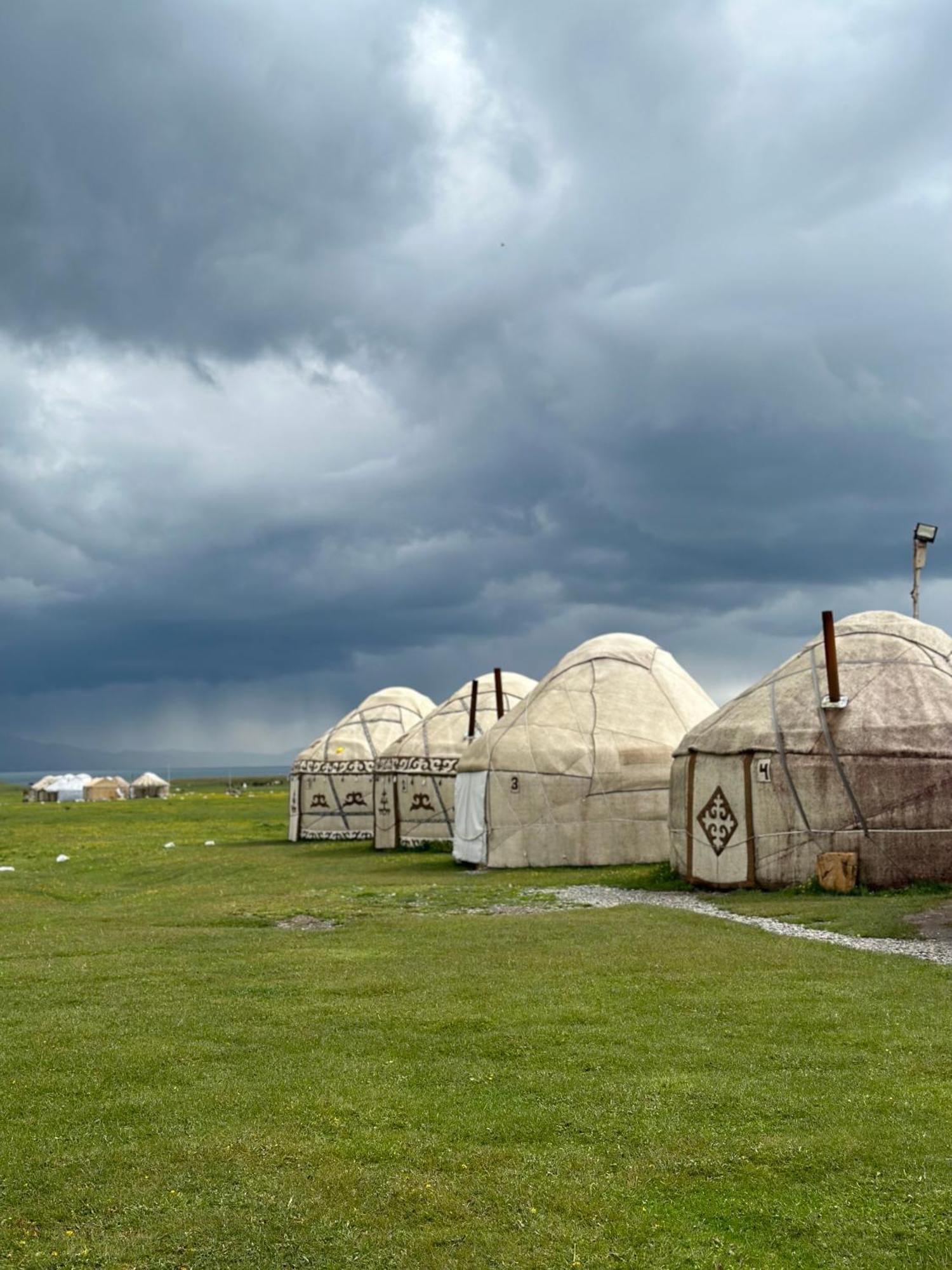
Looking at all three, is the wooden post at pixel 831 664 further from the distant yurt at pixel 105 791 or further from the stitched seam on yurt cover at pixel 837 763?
the distant yurt at pixel 105 791

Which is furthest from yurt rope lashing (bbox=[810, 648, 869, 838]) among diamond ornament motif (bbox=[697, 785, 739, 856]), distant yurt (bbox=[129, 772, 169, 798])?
distant yurt (bbox=[129, 772, 169, 798])

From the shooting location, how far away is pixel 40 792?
87.8 meters

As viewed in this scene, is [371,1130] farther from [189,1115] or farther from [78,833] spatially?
[78,833]

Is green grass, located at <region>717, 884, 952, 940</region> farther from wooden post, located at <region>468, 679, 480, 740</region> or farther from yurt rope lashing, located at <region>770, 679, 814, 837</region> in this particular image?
wooden post, located at <region>468, 679, 480, 740</region>

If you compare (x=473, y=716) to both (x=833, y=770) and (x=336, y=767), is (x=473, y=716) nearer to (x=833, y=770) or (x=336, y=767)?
(x=336, y=767)

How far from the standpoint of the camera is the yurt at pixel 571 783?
22938mm

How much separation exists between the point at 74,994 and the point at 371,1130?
14.9ft

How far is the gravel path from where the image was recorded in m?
11.2

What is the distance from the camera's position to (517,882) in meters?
20.0

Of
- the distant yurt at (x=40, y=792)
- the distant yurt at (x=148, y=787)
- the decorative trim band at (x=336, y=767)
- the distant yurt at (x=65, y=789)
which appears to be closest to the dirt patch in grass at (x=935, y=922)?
the decorative trim band at (x=336, y=767)

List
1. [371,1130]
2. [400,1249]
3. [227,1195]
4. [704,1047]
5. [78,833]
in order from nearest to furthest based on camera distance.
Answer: [400,1249] < [227,1195] < [371,1130] < [704,1047] < [78,833]

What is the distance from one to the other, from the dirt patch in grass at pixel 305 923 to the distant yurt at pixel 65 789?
76.6 metres

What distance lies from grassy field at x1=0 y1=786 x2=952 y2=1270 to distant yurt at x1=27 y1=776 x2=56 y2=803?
80.2 metres

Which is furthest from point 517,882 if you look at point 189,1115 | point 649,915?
point 189,1115
